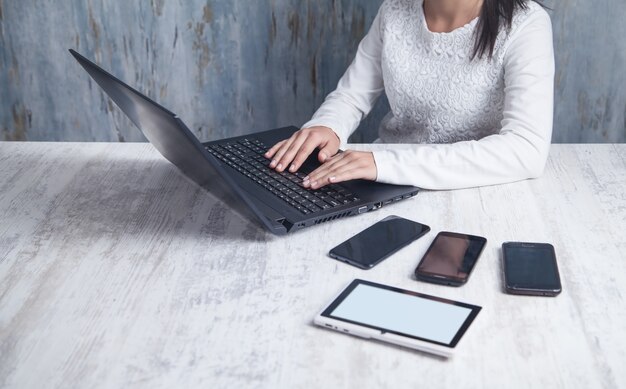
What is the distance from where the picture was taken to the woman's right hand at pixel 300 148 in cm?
129

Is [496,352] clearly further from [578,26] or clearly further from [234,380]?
[578,26]

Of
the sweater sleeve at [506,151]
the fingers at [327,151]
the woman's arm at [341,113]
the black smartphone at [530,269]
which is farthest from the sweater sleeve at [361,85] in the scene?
the black smartphone at [530,269]

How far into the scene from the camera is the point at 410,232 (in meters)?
1.07

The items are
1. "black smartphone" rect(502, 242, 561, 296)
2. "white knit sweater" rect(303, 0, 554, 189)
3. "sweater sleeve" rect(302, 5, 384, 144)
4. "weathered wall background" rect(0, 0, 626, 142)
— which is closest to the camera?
"black smartphone" rect(502, 242, 561, 296)

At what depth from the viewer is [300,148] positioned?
1.34 m

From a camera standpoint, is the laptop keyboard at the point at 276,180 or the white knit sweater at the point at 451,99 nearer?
the laptop keyboard at the point at 276,180

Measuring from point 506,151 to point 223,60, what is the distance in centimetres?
111

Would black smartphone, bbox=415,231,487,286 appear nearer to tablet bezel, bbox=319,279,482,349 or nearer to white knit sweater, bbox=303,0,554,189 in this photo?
tablet bezel, bbox=319,279,482,349

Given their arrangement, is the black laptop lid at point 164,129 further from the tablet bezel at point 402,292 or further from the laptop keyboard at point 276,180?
the tablet bezel at point 402,292

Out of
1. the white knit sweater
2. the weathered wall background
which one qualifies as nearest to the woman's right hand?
the white knit sweater

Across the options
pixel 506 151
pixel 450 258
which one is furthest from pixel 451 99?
pixel 450 258

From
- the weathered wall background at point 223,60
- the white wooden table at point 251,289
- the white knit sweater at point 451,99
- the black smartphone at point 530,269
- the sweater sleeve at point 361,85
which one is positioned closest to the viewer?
the white wooden table at point 251,289

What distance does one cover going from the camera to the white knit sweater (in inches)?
49.4

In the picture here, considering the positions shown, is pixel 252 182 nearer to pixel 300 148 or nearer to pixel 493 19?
pixel 300 148
